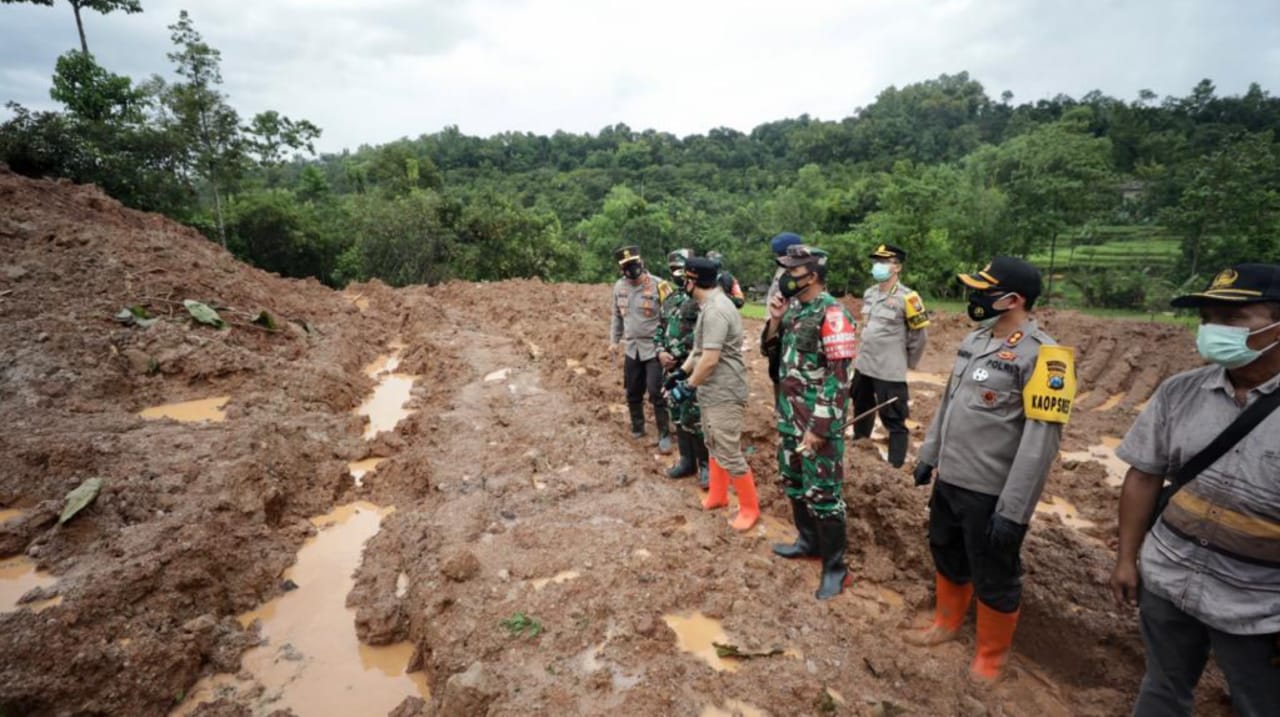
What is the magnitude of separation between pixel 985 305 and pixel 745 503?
211 centimetres

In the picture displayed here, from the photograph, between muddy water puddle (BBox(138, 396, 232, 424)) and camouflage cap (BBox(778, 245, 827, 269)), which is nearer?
camouflage cap (BBox(778, 245, 827, 269))

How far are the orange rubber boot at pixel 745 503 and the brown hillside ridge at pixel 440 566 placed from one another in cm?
10

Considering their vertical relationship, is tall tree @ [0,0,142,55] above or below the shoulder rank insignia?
above

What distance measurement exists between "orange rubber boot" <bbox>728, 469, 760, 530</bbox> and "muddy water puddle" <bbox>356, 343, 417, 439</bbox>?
392 cm

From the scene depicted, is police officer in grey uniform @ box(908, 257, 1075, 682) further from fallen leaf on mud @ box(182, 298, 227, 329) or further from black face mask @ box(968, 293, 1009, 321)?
fallen leaf on mud @ box(182, 298, 227, 329)

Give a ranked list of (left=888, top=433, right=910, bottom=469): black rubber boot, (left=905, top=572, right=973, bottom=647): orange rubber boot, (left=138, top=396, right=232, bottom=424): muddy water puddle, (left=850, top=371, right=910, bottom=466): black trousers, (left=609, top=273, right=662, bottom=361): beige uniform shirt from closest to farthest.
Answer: (left=905, top=572, right=973, bottom=647): orange rubber boot → (left=850, top=371, right=910, bottom=466): black trousers → (left=888, top=433, right=910, bottom=469): black rubber boot → (left=609, top=273, right=662, bottom=361): beige uniform shirt → (left=138, top=396, right=232, bottom=424): muddy water puddle

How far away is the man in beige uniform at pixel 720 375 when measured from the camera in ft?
12.5

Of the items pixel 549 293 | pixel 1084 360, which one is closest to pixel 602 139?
pixel 549 293

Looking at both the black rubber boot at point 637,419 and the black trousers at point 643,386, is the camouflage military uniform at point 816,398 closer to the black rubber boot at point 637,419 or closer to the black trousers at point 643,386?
the black trousers at point 643,386

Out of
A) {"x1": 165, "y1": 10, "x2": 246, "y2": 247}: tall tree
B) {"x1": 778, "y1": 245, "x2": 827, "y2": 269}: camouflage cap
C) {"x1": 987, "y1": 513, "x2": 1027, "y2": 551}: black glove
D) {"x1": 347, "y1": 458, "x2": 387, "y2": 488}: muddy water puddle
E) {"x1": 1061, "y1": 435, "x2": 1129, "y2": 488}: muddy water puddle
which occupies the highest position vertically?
{"x1": 165, "y1": 10, "x2": 246, "y2": 247}: tall tree

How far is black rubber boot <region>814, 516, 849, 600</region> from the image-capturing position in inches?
132

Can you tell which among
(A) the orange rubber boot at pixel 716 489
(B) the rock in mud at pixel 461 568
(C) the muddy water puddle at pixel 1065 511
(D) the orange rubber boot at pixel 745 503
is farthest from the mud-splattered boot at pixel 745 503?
(C) the muddy water puddle at pixel 1065 511

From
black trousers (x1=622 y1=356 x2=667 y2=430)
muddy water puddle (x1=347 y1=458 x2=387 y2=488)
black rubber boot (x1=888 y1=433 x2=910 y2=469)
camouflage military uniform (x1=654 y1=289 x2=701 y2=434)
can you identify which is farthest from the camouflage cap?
muddy water puddle (x1=347 y1=458 x2=387 y2=488)

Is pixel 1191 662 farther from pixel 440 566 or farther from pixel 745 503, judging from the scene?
pixel 440 566
